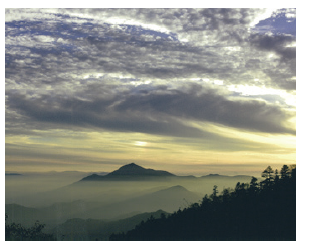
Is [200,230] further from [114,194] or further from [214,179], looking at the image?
[114,194]
